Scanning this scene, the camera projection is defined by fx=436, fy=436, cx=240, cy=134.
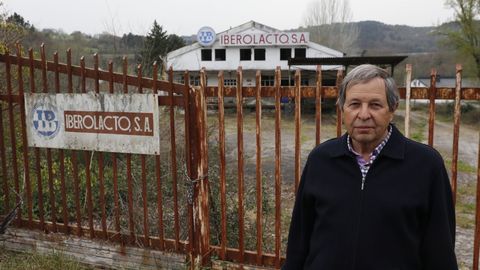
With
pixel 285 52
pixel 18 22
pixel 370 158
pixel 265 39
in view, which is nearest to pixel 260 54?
pixel 265 39

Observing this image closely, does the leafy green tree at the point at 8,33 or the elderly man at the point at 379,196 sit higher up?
the leafy green tree at the point at 8,33

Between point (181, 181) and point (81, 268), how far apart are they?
146cm

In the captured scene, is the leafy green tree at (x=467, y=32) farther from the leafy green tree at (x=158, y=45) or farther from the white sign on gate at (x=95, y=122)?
the white sign on gate at (x=95, y=122)

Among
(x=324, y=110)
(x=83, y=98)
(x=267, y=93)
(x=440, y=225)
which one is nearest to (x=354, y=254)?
(x=440, y=225)

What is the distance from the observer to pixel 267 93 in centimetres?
381

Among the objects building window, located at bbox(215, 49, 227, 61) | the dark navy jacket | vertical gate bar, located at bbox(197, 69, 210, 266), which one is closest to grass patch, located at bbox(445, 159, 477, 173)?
vertical gate bar, located at bbox(197, 69, 210, 266)

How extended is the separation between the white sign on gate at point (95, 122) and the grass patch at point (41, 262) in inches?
45.9

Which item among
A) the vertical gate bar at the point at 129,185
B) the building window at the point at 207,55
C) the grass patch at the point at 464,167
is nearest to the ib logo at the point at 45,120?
the vertical gate bar at the point at 129,185

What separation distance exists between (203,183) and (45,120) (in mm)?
1906

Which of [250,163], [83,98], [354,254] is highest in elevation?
[83,98]

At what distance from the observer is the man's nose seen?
200 centimetres

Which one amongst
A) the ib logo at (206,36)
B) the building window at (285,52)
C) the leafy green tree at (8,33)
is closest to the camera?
the leafy green tree at (8,33)

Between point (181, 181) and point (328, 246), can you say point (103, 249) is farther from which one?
point (328, 246)

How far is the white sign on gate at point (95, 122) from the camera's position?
13.8 feet
